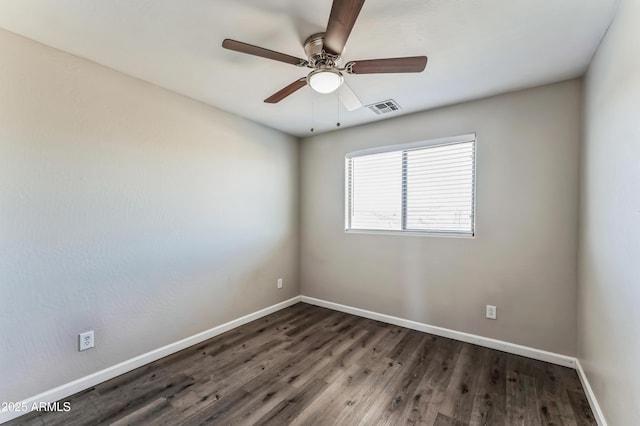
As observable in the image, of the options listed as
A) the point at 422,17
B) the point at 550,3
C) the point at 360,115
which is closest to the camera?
the point at 550,3

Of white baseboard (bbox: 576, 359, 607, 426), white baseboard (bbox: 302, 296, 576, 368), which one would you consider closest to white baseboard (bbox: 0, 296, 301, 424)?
white baseboard (bbox: 302, 296, 576, 368)

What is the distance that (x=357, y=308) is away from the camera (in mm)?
→ 3496

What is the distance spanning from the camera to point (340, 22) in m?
1.31

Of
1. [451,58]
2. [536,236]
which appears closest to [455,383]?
[536,236]

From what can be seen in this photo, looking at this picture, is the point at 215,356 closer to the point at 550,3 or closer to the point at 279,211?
the point at 279,211

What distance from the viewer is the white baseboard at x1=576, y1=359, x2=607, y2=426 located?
5.41ft

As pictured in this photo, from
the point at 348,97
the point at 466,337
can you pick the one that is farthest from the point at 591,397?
the point at 348,97

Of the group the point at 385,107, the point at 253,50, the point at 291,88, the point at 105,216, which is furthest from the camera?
the point at 385,107

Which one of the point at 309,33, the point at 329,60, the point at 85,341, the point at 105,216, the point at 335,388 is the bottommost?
the point at 335,388

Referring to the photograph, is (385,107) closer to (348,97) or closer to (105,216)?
(348,97)

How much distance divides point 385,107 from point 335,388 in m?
2.58

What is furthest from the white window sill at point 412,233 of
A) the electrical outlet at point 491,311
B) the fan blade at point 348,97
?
the fan blade at point 348,97

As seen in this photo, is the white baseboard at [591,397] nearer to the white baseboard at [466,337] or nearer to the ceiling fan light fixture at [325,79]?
the white baseboard at [466,337]

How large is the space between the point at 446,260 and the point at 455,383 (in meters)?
1.14
